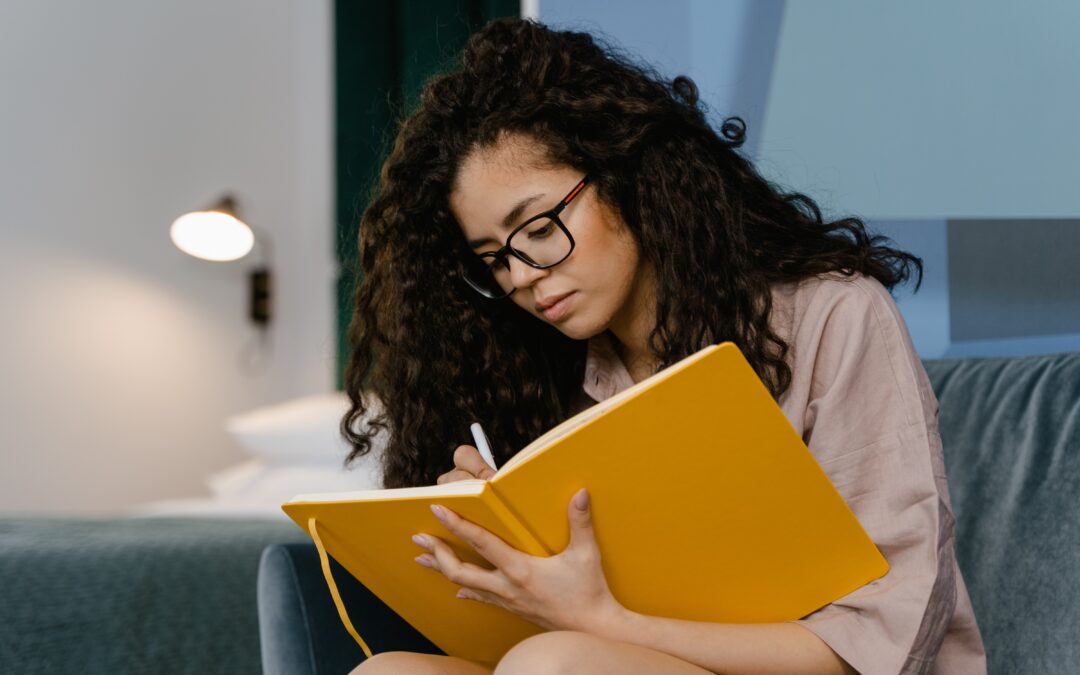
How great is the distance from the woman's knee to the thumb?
0.07 meters

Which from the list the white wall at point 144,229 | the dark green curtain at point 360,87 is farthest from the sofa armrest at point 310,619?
the white wall at point 144,229

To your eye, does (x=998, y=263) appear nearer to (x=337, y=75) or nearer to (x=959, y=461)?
(x=959, y=461)

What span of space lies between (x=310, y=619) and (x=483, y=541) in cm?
37

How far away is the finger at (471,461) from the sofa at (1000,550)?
18 centimetres

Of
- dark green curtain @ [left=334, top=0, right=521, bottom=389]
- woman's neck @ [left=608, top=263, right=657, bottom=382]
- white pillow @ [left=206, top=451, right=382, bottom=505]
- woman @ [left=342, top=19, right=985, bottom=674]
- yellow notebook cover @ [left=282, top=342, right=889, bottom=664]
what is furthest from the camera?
dark green curtain @ [left=334, top=0, right=521, bottom=389]

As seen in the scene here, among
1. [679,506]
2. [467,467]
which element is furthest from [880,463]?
[467,467]

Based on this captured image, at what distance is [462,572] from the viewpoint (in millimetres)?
804

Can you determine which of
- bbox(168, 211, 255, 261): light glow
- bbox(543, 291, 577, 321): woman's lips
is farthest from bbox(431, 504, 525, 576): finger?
bbox(168, 211, 255, 261): light glow

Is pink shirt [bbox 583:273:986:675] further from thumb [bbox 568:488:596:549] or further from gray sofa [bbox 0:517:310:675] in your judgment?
gray sofa [bbox 0:517:310:675]

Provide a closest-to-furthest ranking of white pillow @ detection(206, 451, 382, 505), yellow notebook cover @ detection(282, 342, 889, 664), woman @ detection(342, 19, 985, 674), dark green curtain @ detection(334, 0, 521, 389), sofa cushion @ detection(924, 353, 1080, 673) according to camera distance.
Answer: yellow notebook cover @ detection(282, 342, 889, 664) < woman @ detection(342, 19, 985, 674) < sofa cushion @ detection(924, 353, 1080, 673) < white pillow @ detection(206, 451, 382, 505) < dark green curtain @ detection(334, 0, 521, 389)

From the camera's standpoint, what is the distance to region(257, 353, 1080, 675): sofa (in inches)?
36.8

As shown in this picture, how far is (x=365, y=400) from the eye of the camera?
123cm

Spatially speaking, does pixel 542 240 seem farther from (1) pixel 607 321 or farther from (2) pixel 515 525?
(2) pixel 515 525

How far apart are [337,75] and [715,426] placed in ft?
7.93
